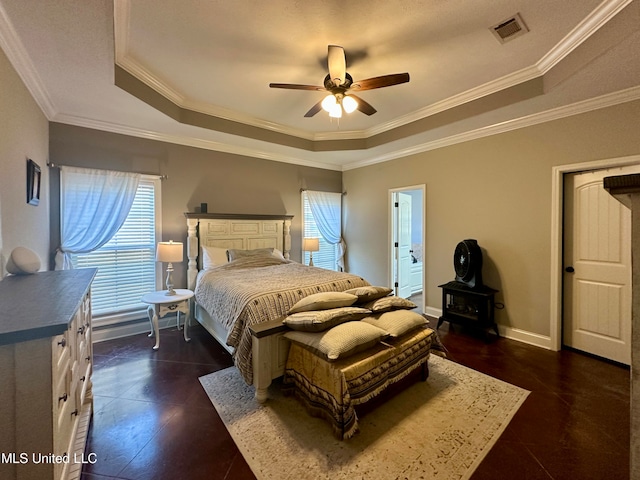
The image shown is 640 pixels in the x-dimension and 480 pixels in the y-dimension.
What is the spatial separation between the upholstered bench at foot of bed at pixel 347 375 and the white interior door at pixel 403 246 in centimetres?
277

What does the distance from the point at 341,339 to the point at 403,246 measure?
364 cm

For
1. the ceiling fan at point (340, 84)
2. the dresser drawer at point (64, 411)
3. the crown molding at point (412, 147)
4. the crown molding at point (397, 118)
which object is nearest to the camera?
the dresser drawer at point (64, 411)

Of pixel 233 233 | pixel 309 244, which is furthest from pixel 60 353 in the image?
pixel 309 244

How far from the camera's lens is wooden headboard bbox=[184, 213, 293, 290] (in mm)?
3969

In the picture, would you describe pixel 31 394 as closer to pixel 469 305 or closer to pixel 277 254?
pixel 277 254

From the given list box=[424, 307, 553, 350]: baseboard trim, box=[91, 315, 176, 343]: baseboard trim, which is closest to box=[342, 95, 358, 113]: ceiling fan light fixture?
box=[424, 307, 553, 350]: baseboard trim

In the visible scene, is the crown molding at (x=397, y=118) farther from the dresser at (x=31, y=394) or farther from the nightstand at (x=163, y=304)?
the nightstand at (x=163, y=304)

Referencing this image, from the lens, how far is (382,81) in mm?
2287

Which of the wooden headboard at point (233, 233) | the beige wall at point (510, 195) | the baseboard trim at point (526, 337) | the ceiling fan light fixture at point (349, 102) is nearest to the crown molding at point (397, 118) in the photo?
the beige wall at point (510, 195)

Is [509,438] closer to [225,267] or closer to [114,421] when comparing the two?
[114,421]

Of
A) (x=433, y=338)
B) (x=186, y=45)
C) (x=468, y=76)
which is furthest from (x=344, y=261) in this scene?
(x=186, y=45)

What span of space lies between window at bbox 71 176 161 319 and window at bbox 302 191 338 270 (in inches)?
98.0

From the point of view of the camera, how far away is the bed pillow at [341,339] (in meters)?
1.93

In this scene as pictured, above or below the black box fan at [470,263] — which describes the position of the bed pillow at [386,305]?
below
